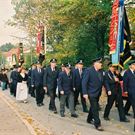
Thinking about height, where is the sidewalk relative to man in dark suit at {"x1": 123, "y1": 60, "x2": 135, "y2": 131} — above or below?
below

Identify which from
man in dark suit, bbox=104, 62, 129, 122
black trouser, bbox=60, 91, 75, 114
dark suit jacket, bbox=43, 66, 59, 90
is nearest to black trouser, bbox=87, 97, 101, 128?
man in dark suit, bbox=104, 62, 129, 122

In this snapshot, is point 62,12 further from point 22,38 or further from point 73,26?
point 22,38

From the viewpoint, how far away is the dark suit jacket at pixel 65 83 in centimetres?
1667

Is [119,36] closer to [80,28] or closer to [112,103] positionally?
[112,103]

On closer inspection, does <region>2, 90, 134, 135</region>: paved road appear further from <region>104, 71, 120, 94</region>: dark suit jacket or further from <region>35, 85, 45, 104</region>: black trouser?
<region>35, 85, 45, 104</region>: black trouser

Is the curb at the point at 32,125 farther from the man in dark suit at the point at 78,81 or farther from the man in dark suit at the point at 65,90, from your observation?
the man in dark suit at the point at 78,81

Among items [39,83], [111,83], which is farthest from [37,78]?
[111,83]

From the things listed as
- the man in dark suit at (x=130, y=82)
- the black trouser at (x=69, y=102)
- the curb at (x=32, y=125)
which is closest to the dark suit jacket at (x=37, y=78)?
the curb at (x=32, y=125)

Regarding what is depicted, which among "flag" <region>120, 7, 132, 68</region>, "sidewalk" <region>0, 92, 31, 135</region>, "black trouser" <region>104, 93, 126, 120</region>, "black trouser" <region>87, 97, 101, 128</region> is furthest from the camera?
"flag" <region>120, 7, 132, 68</region>

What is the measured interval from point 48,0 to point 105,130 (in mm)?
35622

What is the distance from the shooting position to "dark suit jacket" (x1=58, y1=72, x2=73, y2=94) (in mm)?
16672

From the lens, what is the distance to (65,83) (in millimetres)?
16781

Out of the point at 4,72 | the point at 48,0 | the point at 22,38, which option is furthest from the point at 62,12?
the point at 22,38

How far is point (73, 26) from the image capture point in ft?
100
